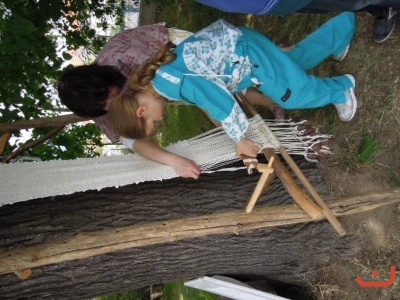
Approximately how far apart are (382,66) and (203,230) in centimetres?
122

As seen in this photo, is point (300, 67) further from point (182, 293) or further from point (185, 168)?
point (182, 293)

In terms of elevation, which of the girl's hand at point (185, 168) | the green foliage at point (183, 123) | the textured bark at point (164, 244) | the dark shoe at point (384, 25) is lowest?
the green foliage at point (183, 123)

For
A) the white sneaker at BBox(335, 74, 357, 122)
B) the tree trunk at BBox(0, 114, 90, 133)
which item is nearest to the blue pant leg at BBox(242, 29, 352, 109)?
the white sneaker at BBox(335, 74, 357, 122)

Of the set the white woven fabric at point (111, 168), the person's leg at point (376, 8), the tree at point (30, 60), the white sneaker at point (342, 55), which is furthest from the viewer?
the tree at point (30, 60)

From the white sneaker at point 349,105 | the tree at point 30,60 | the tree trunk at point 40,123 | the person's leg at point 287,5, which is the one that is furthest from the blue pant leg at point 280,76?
the tree at point 30,60

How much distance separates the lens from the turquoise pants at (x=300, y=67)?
201 centimetres

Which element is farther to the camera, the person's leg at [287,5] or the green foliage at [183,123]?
the green foliage at [183,123]

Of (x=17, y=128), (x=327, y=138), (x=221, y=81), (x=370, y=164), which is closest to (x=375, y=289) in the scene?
(x=370, y=164)

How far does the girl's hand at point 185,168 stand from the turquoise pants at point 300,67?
0.42 meters

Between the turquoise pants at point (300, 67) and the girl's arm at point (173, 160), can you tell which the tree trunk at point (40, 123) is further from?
the turquoise pants at point (300, 67)

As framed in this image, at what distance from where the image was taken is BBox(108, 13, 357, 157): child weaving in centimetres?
183

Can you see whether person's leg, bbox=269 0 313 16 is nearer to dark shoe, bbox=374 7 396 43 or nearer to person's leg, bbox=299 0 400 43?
person's leg, bbox=299 0 400 43

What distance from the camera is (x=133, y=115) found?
1.84 meters

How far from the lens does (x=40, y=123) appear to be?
2.55 m
